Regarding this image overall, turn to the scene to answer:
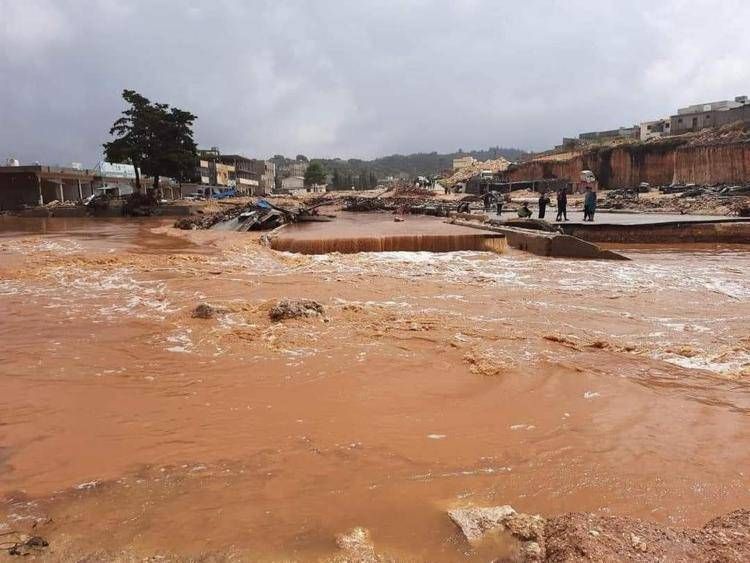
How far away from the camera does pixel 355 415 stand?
441cm

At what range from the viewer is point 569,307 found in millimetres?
8695

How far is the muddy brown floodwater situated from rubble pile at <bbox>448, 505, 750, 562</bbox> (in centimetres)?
19

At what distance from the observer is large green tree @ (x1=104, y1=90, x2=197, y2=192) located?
35125 millimetres

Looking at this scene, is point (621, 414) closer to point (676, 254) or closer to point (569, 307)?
point (569, 307)

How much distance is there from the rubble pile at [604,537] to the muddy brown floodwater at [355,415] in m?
0.19

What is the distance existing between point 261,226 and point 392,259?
1001cm

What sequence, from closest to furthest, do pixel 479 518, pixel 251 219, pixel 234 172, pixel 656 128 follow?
pixel 479 518, pixel 251 219, pixel 656 128, pixel 234 172

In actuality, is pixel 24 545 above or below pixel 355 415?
above

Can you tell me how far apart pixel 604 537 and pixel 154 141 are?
3916 cm

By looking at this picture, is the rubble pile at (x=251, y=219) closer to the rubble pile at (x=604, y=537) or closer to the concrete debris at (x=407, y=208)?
the concrete debris at (x=407, y=208)

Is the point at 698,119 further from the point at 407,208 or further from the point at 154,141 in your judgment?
the point at 154,141

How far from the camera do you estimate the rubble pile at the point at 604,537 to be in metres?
2.36

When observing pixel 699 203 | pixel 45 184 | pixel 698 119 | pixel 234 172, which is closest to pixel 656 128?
pixel 698 119

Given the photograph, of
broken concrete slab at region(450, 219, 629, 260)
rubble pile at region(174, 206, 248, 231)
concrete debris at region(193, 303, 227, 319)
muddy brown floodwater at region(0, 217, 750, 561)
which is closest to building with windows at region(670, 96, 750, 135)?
broken concrete slab at region(450, 219, 629, 260)
